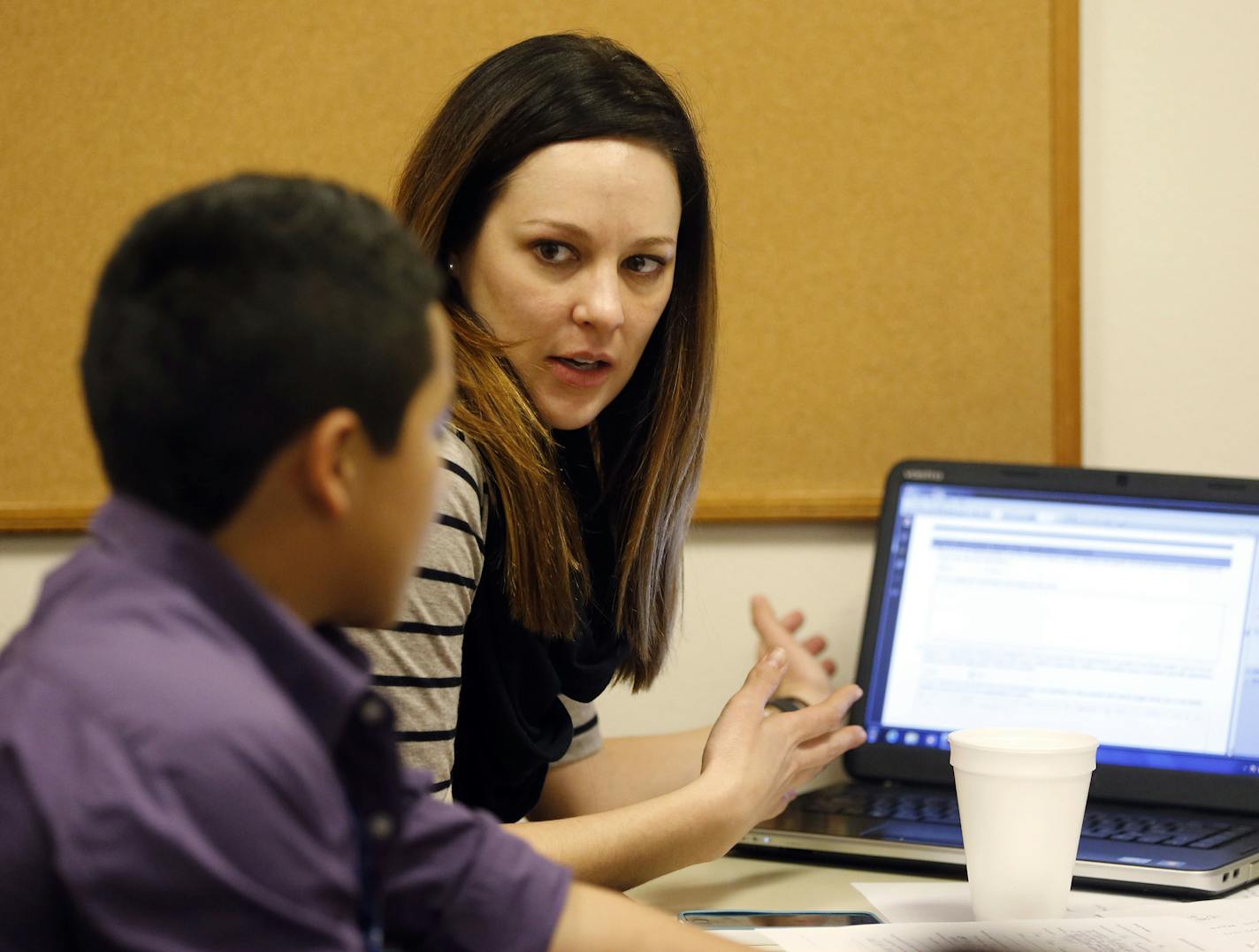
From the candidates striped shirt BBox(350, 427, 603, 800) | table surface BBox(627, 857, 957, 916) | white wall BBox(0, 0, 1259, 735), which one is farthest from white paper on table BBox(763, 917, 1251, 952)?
white wall BBox(0, 0, 1259, 735)

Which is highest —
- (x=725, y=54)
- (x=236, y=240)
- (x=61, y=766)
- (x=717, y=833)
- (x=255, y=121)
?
(x=725, y=54)

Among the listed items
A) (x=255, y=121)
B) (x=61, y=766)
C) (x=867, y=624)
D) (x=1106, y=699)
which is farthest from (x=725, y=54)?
(x=61, y=766)

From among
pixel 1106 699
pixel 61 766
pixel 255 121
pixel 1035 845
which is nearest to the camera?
pixel 61 766

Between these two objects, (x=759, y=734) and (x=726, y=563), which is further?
(x=726, y=563)

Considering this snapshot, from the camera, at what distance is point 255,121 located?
1.35 meters

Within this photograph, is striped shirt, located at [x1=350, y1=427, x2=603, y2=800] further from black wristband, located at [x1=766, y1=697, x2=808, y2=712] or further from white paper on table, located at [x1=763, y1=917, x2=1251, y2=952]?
black wristband, located at [x1=766, y1=697, x2=808, y2=712]

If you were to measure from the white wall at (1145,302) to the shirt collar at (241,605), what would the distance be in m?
0.96

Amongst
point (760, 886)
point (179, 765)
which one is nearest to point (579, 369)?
point (760, 886)

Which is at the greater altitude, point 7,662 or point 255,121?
point 255,121

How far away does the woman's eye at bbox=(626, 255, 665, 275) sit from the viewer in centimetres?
102

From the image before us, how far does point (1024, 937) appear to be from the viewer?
0.77 m

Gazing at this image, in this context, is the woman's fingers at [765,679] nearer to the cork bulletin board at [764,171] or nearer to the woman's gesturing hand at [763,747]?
the woman's gesturing hand at [763,747]

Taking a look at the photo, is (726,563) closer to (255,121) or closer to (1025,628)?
(1025,628)

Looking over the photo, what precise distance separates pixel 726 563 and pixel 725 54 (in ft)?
1.76
